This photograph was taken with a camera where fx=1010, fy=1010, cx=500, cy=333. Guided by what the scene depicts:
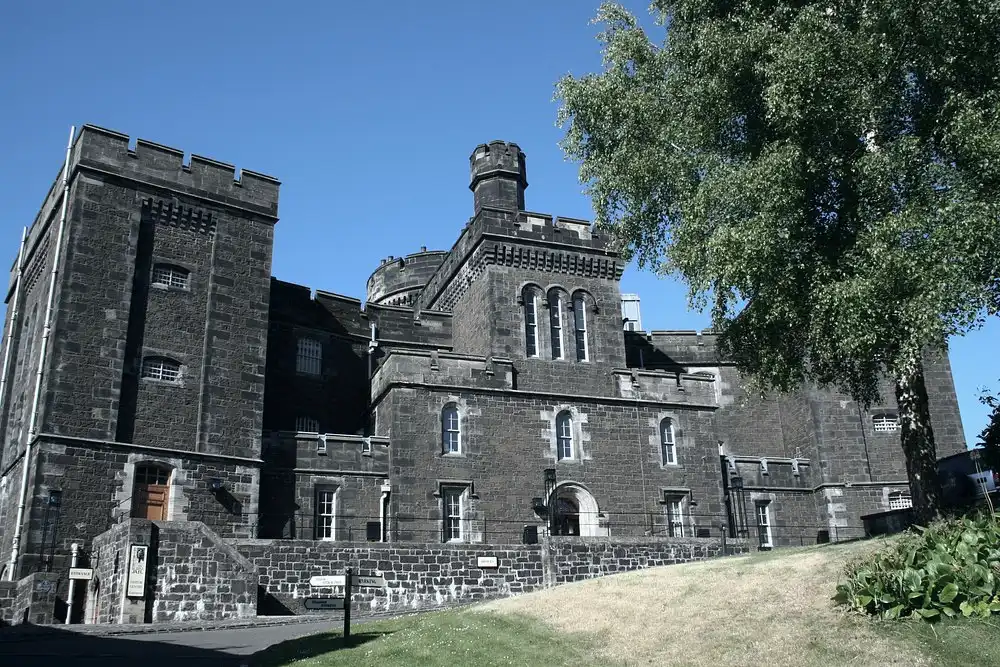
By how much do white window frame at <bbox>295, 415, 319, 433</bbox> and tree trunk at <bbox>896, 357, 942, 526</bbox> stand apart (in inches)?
807

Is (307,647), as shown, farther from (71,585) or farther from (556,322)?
(556,322)

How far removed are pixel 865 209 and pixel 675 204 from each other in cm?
452

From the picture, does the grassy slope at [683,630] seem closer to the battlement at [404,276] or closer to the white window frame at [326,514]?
the white window frame at [326,514]

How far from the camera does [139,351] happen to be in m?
28.7

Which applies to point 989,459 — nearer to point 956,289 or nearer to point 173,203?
point 956,289

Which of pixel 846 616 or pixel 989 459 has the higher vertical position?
pixel 989 459

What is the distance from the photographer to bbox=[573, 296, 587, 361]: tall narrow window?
111 ft

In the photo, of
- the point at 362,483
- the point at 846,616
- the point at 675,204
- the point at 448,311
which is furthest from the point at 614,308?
the point at 846,616


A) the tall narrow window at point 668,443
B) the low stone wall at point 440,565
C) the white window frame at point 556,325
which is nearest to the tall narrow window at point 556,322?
the white window frame at point 556,325

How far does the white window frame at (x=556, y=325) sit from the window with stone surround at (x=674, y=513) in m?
5.76

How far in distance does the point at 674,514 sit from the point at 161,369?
53.3 feet

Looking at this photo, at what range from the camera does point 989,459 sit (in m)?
17.8

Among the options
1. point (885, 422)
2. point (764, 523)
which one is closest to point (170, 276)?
point (764, 523)

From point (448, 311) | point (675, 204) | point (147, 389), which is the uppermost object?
point (448, 311)
